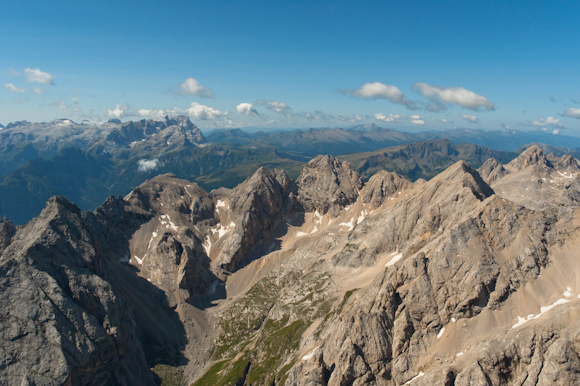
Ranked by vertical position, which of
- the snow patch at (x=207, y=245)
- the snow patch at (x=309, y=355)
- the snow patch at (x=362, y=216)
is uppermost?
the snow patch at (x=362, y=216)

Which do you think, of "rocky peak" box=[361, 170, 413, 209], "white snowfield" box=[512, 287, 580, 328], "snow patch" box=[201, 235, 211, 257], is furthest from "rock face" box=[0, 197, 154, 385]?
"rocky peak" box=[361, 170, 413, 209]

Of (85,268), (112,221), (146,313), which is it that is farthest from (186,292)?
(112,221)

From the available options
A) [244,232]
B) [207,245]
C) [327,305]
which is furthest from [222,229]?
[327,305]

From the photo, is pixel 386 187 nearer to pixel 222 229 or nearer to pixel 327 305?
pixel 327 305

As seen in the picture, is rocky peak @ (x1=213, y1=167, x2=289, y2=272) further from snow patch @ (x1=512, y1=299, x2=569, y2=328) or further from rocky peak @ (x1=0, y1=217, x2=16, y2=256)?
snow patch @ (x1=512, y1=299, x2=569, y2=328)

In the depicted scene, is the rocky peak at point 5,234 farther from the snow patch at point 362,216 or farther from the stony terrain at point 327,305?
the snow patch at point 362,216

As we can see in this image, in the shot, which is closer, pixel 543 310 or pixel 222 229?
pixel 543 310

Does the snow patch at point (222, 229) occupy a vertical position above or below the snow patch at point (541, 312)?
below

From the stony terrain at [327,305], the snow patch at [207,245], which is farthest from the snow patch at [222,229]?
the stony terrain at [327,305]
